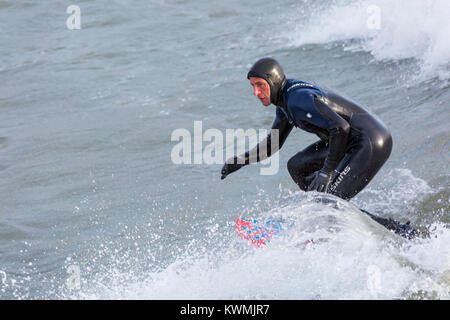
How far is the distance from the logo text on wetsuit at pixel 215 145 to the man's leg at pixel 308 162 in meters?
2.83

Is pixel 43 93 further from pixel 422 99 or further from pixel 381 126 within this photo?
pixel 381 126

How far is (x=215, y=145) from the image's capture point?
451 inches

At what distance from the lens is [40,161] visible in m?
11.4

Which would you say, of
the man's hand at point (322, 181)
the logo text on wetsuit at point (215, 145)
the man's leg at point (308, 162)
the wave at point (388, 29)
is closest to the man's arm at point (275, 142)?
the man's leg at point (308, 162)

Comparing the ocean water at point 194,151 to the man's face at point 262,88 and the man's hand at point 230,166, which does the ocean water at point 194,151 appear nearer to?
the man's hand at point 230,166

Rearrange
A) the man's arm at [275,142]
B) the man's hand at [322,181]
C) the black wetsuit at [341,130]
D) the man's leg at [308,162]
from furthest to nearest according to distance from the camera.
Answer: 1. the man's arm at [275,142]
2. the man's leg at [308,162]
3. the man's hand at [322,181]
4. the black wetsuit at [341,130]

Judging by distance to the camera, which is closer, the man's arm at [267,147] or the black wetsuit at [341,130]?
the black wetsuit at [341,130]

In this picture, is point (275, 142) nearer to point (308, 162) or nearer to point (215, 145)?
point (308, 162)

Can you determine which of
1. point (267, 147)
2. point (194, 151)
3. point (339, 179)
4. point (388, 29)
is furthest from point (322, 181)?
point (388, 29)

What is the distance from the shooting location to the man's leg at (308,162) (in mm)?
6914

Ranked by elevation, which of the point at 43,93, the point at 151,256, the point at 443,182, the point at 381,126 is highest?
the point at 381,126
